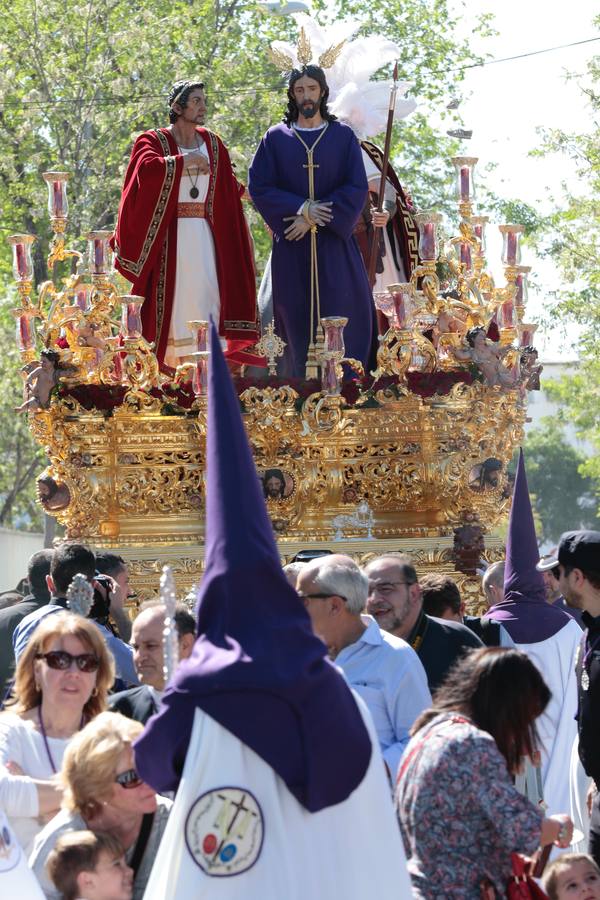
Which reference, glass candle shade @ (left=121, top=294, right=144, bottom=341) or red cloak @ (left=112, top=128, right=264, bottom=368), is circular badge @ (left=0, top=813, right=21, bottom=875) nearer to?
glass candle shade @ (left=121, top=294, right=144, bottom=341)

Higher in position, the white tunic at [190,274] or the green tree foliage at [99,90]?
the green tree foliage at [99,90]

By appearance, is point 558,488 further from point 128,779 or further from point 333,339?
point 128,779

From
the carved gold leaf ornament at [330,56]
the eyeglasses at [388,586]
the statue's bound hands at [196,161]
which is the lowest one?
the eyeglasses at [388,586]

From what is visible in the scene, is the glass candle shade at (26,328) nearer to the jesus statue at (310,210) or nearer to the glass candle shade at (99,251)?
the glass candle shade at (99,251)

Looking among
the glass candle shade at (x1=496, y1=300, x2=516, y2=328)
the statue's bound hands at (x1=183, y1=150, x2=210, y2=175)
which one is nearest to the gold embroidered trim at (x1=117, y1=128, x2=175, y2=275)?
the statue's bound hands at (x1=183, y1=150, x2=210, y2=175)

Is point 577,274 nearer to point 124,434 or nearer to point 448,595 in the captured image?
point 124,434

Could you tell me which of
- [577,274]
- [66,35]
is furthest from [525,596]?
[66,35]

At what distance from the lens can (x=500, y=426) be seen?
38.1 ft

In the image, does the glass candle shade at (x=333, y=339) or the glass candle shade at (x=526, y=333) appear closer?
the glass candle shade at (x=333, y=339)

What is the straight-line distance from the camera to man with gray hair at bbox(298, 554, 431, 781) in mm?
6008

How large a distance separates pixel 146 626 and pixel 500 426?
5.69m

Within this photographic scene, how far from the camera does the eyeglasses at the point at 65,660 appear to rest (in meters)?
5.57

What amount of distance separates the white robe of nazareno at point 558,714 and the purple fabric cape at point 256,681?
4000 mm

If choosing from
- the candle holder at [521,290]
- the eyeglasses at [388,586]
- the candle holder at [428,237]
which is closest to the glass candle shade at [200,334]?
the candle holder at [428,237]
